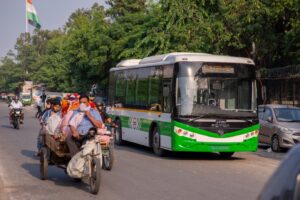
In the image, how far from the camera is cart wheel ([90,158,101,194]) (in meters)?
10.7

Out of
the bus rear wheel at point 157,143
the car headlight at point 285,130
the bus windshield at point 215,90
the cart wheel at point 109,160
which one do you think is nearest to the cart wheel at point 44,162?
the cart wheel at point 109,160

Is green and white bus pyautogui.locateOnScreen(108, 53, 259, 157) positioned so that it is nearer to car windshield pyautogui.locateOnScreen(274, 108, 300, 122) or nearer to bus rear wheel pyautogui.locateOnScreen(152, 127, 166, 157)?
bus rear wheel pyautogui.locateOnScreen(152, 127, 166, 157)

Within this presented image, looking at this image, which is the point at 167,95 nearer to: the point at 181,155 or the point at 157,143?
the point at 157,143

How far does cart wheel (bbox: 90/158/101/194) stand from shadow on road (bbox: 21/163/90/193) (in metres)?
0.43

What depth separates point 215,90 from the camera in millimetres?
17250

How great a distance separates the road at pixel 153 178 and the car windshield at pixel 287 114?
2.86m

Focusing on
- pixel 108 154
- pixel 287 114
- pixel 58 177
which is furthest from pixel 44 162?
pixel 287 114

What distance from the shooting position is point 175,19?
3300 centimetres

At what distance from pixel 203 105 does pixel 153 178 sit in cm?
423

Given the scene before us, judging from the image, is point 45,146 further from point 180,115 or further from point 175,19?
point 175,19

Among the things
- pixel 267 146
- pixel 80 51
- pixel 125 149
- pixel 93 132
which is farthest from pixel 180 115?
pixel 80 51

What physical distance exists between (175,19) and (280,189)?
29.9 metres

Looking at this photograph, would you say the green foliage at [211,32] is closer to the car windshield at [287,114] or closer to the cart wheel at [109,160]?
the car windshield at [287,114]

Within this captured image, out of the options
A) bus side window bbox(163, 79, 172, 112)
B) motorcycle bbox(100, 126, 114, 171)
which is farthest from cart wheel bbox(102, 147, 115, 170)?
bus side window bbox(163, 79, 172, 112)
